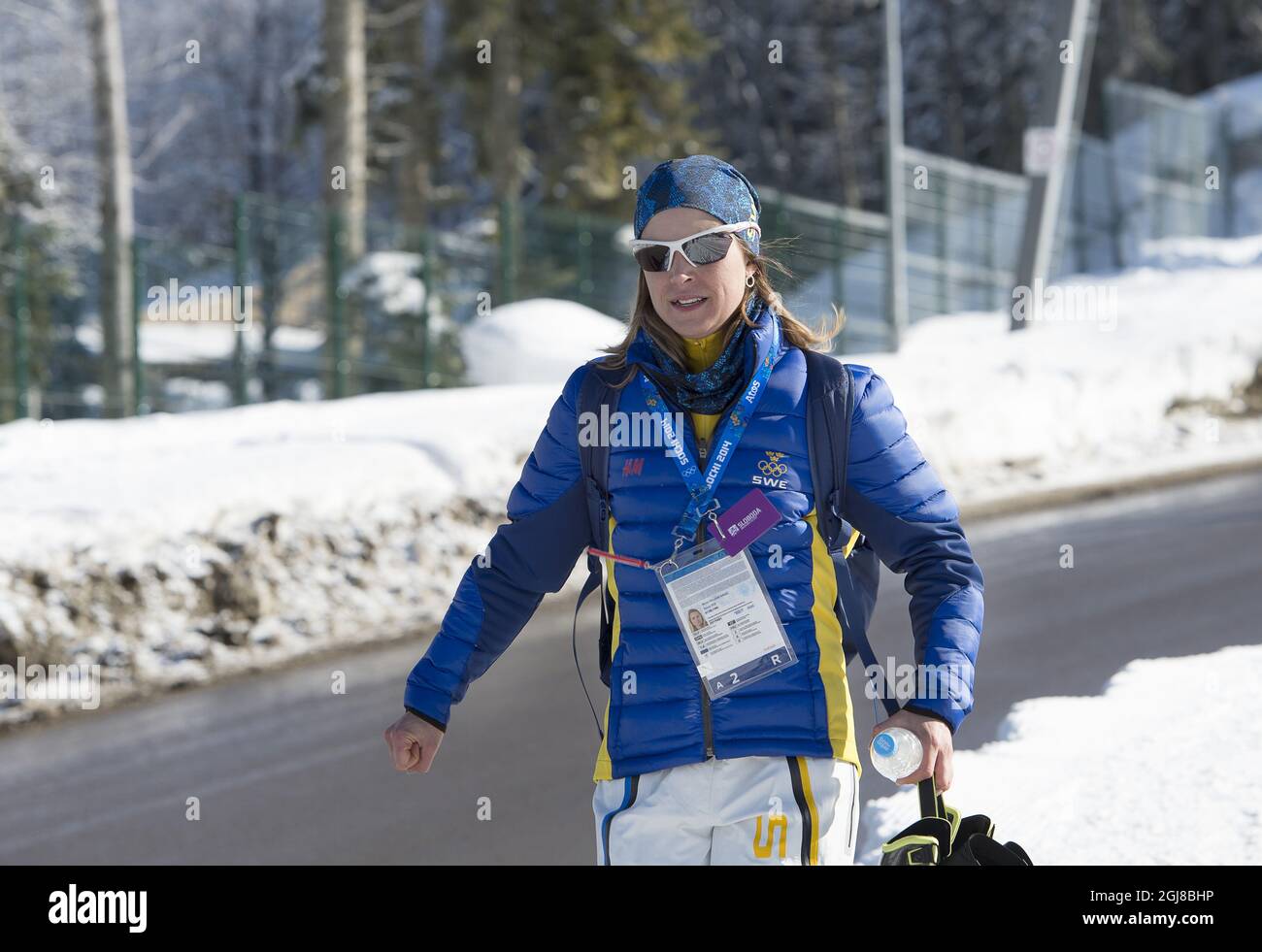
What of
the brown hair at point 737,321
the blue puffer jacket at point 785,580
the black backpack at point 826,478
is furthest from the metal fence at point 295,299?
the blue puffer jacket at point 785,580

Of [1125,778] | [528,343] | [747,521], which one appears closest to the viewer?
[747,521]

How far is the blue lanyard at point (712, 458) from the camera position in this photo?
290 centimetres

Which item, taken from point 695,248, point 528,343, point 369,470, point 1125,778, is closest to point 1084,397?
point 528,343

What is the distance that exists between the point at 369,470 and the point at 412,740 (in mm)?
7558

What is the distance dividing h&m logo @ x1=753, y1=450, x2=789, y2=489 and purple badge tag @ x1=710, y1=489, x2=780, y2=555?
0.04 m

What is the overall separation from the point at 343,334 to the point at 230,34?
37827mm

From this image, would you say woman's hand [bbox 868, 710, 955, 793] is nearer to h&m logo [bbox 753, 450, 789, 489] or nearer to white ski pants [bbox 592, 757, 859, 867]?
white ski pants [bbox 592, 757, 859, 867]

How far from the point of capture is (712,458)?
2896 mm

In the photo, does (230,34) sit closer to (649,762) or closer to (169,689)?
(169,689)

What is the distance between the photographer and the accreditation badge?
9.41ft

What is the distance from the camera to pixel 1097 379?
15297mm

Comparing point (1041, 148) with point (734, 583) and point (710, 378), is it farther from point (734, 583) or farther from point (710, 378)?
point (734, 583)

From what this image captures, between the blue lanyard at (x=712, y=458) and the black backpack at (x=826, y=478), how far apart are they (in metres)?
0.11

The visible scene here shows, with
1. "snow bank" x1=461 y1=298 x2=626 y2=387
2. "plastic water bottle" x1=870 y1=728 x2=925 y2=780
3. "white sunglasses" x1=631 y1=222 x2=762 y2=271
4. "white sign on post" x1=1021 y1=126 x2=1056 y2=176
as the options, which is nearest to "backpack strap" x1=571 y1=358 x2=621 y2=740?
"white sunglasses" x1=631 y1=222 x2=762 y2=271
